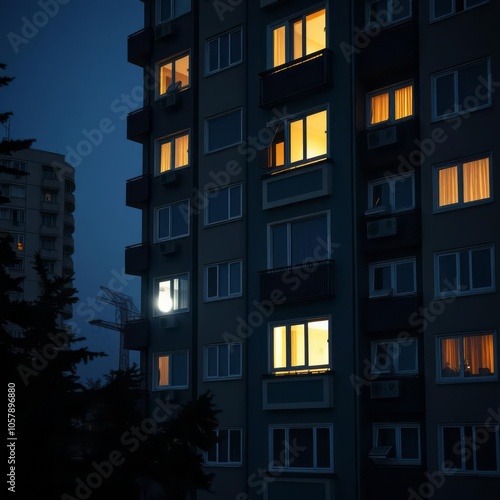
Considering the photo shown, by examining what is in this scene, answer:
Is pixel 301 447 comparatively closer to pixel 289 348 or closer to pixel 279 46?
pixel 289 348

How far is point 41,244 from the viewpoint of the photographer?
107 metres

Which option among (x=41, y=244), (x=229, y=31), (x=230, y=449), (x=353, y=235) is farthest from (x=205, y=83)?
(x=41, y=244)

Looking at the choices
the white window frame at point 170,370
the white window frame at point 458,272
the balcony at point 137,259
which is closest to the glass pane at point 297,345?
the white window frame at point 458,272

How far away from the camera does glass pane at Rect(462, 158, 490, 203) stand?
87.7 ft

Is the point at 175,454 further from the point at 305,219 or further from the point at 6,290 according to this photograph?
the point at 305,219

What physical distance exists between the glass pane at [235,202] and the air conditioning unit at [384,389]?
847 cm

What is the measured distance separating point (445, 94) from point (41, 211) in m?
84.8

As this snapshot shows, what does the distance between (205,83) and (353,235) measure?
31.6ft

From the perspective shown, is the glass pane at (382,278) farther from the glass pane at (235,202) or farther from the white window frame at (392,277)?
the glass pane at (235,202)

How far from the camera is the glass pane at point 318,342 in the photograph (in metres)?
29.8

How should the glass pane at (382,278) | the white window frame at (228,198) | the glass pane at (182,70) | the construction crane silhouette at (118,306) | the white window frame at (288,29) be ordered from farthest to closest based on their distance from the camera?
the construction crane silhouette at (118,306)
the glass pane at (182,70)
the white window frame at (228,198)
the white window frame at (288,29)
the glass pane at (382,278)

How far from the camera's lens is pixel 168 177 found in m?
36.2

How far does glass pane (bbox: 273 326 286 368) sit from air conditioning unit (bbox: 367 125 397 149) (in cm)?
641

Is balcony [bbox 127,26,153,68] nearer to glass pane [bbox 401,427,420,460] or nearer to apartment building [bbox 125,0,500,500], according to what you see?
apartment building [bbox 125,0,500,500]
